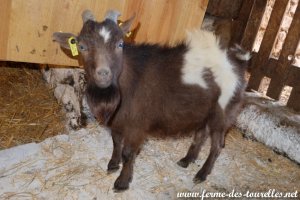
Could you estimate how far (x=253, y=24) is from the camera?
4598 mm

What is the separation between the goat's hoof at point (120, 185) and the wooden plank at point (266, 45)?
2.52 metres

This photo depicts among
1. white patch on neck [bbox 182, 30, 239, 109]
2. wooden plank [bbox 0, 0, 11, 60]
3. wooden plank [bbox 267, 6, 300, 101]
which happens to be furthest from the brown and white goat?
wooden plank [bbox 267, 6, 300, 101]

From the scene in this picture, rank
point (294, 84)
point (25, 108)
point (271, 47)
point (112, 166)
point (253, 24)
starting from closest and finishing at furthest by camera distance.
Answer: point (112, 166) < point (25, 108) < point (294, 84) < point (271, 47) < point (253, 24)

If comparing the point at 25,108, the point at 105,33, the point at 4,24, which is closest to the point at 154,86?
the point at 105,33

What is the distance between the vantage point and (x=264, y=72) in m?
4.57

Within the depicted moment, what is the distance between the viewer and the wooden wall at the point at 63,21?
10.2ft

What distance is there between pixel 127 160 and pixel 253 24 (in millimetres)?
2706

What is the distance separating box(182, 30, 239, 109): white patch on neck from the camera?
3.15m

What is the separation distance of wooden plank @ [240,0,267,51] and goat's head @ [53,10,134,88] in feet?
8.07

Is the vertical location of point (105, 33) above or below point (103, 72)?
above

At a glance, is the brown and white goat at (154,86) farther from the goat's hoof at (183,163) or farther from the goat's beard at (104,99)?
the goat's hoof at (183,163)

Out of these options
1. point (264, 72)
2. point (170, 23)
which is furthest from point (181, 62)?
point (264, 72)

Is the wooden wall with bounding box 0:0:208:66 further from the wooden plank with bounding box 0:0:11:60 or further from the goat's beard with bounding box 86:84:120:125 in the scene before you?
the goat's beard with bounding box 86:84:120:125

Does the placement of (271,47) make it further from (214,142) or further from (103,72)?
(103,72)
